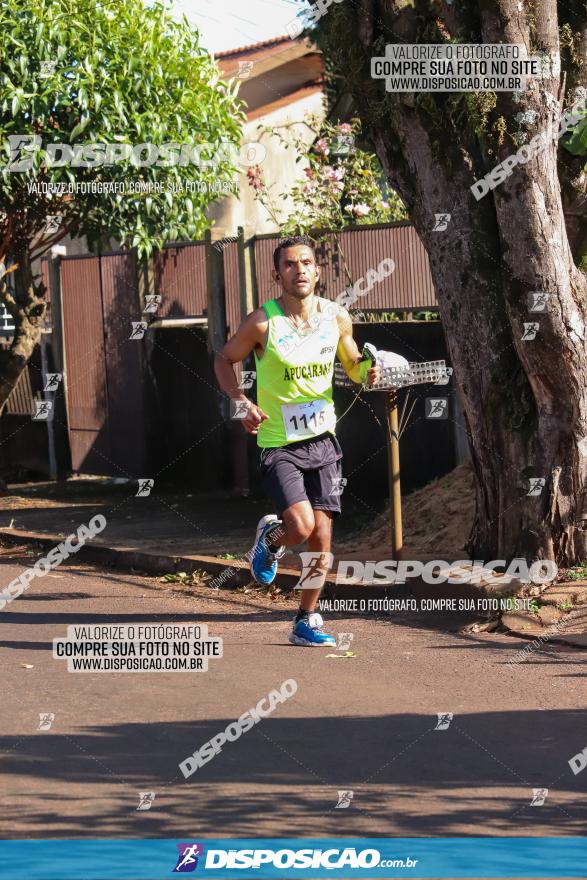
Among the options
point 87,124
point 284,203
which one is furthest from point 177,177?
point 284,203

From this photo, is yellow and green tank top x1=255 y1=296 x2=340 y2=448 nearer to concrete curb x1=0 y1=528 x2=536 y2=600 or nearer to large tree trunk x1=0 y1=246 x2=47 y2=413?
concrete curb x1=0 y1=528 x2=536 y2=600

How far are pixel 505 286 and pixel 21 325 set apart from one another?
328 inches

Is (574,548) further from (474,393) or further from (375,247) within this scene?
(375,247)

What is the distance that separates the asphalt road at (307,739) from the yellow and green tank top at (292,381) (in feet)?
3.99

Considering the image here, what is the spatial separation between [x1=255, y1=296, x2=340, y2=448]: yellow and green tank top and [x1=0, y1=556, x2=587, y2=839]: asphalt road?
1215 mm

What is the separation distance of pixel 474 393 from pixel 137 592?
282 cm

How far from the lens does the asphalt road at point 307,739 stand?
520 cm

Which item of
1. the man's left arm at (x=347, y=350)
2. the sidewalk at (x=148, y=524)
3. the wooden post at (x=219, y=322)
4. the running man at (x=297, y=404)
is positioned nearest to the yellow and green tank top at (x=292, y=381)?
the running man at (x=297, y=404)

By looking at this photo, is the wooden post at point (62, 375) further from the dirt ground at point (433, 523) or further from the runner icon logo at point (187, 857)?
the runner icon logo at point (187, 857)

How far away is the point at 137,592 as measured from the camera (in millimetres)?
10227

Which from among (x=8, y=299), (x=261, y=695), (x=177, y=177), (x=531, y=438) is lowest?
(x=261, y=695)

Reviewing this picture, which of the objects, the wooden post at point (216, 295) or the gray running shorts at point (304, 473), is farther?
the wooden post at point (216, 295)

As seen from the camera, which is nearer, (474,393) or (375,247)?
(474,393)

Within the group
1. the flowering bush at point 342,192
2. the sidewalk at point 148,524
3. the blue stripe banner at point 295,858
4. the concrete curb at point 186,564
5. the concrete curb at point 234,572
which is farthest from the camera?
the flowering bush at point 342,192
